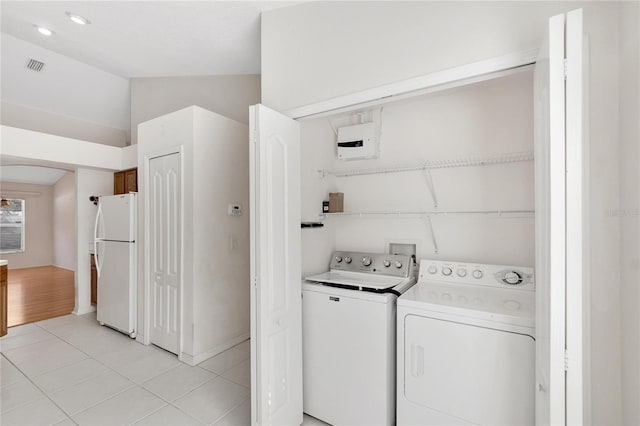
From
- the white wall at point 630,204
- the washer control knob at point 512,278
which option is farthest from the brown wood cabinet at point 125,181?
the white wall at point 630,204

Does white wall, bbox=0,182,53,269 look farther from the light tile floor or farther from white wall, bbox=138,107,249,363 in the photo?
white wall, bbox=138,107,249,363

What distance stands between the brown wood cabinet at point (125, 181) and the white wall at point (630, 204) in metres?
4.56

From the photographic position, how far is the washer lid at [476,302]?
59.9 inches

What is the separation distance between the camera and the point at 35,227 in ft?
27.5

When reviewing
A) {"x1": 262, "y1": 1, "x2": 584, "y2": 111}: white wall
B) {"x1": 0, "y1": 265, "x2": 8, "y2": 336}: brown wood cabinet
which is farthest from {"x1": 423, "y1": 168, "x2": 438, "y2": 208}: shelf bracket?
{"x1": 0, "y1": 265, "x2": 8, "y2": 336}: brown wood cabinet

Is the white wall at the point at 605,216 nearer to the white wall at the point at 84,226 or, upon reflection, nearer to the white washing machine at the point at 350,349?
the white washing machine at the point at 350,349

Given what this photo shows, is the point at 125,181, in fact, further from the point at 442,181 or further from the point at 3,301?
the point at 442,181

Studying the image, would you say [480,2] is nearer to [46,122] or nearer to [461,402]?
[461,402]

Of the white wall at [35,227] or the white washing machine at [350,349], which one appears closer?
the white washing machine at [350,349]

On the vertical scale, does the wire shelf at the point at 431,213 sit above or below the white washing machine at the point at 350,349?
above

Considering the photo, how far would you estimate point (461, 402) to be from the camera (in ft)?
5.25

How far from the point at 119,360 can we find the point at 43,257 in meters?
8.16

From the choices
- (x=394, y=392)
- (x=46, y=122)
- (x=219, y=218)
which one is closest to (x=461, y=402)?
(x=394, y=392)

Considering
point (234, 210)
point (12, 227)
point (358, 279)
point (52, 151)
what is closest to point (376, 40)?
point (358, 279)
